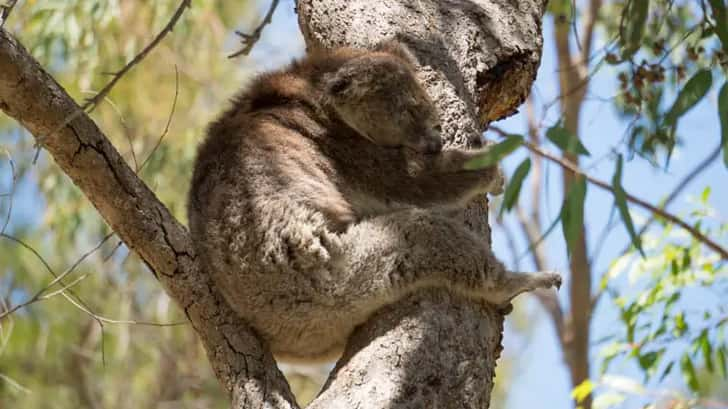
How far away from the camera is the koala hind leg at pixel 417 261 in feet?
10.4

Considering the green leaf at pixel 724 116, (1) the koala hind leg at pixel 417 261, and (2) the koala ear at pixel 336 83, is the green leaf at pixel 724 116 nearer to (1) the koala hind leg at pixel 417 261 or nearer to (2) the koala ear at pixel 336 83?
(1) the koala hind leg at pixel 417 261

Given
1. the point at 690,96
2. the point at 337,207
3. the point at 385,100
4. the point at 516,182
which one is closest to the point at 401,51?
the point at 385,100

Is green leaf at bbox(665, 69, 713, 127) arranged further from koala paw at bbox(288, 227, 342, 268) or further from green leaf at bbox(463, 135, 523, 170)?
koala paw at bbox(288, 227, 342, 268)

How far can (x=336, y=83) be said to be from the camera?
12.0 feet

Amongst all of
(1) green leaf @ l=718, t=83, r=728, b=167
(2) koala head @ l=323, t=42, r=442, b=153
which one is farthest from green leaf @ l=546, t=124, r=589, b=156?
(2) koala head @ l=323, t=42, r=442, b=153

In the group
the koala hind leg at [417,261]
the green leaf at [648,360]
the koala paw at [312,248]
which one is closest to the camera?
the koala hind leg at [417,261]

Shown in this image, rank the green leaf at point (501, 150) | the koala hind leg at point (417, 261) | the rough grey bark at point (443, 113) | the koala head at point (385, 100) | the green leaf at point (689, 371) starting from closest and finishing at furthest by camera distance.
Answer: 1. the green leaf at point (501, 150)
2. the rough grey bark at point (443, 113)
3. the koala hind leg at point (417, 261)
4. the koala head at point (385, 100)
5. the green leaf at point (689, 371)

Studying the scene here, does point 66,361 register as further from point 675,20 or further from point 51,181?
point 675,20

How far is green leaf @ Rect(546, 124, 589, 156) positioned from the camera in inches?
101

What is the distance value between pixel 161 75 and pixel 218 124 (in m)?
4.83

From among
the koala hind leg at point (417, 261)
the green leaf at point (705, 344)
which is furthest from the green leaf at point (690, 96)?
the green leaf at point (705, 344)

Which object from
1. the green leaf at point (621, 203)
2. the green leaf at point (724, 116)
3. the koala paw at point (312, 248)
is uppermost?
the koala paw at point (312, 248)

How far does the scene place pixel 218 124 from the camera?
3783 mm

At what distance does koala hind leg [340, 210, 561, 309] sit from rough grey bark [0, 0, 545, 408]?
0.07 metres
